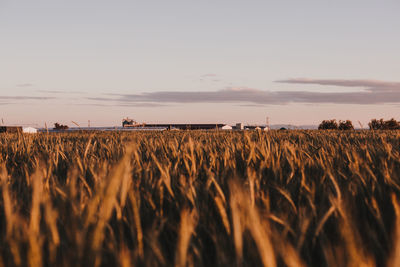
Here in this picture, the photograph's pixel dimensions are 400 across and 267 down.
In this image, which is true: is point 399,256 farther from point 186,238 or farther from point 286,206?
point 286,206

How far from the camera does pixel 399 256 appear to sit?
550 millimetres

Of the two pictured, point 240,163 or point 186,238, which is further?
point 240,163

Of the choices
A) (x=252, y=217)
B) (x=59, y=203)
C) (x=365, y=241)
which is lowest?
(x=365, y=241)

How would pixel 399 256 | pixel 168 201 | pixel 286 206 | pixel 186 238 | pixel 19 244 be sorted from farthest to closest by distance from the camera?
pixel 168 201 → pixel 286 206 → pixel 19 244 → pixel 186 238 → pixel 399 256

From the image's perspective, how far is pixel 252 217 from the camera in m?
0.59

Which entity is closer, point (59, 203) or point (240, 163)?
point (59, 203)

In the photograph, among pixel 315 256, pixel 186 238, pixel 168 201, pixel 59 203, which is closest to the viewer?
pixel 186 238

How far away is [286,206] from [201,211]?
14.3 inches

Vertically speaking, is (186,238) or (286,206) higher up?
(186,238)

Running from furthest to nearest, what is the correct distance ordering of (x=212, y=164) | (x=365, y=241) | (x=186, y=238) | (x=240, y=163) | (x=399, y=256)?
(x=240, y=163) < (x=212, y=164) < (x=365, y=241) < (x=186, y=238) < (x=399, y=256)

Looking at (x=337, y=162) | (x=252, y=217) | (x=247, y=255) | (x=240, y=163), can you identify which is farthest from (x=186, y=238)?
(x=337, y=162)

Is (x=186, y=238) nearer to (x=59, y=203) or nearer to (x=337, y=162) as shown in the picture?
(x=59, y=203)

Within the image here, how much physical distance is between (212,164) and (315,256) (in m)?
1.35

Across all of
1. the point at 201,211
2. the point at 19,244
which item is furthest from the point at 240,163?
the point at 19,244
